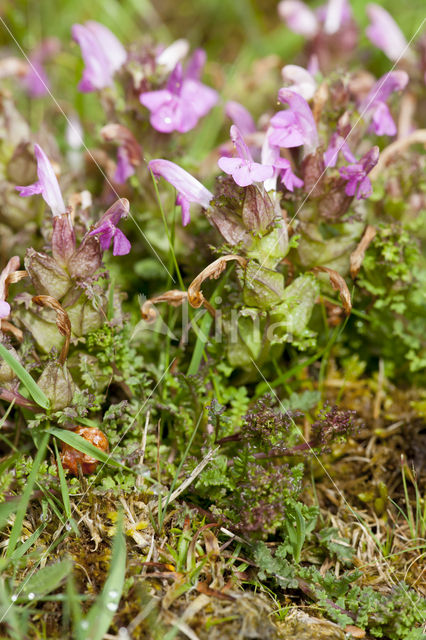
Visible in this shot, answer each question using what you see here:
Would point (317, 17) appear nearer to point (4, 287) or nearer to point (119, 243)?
point (119, 243)

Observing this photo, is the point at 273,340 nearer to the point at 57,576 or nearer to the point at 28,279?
the point at 28,279

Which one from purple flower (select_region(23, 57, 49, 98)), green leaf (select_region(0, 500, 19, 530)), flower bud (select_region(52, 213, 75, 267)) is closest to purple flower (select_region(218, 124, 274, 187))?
flower bud (select_region(52, 213, 75, 267))

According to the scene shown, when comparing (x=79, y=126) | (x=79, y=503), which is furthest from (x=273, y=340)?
(x=79, y=126)

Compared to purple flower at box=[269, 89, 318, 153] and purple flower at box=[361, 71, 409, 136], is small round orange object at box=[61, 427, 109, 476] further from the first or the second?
purple flower at box=[361, 71, 409, 136]

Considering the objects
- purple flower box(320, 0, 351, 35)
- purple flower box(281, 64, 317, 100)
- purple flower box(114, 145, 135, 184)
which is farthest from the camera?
purple flower box(320, 0, 351, 35)

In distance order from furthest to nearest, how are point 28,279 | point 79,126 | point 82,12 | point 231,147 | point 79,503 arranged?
point 82,12 → point 79,126 → point 231,147 → point 28,279 → point 79,503

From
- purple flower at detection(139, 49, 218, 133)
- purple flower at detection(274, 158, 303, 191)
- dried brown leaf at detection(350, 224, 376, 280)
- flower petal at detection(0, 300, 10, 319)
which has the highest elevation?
purple flower at detection(139, 49, 218, 133)
